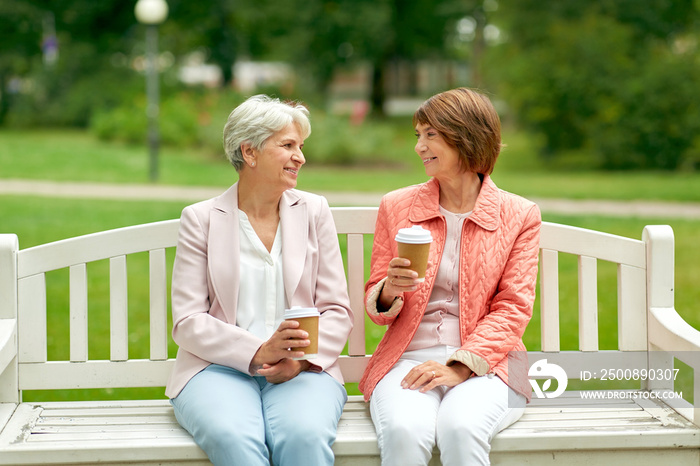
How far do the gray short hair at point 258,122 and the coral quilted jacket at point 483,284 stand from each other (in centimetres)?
53

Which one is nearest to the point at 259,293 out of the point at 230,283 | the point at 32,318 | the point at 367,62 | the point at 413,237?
the point at 230,283

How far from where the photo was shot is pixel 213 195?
1392 centimetres

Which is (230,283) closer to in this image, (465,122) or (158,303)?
(158,303)

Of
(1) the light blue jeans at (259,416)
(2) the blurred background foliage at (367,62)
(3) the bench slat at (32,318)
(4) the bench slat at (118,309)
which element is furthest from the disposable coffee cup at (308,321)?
(2) the blurred background foliage at (367,62)

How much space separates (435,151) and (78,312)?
1.53 m

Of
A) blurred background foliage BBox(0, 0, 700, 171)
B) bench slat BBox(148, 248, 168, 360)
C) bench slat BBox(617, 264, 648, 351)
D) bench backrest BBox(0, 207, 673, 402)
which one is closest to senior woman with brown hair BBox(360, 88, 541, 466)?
bench backrest BBox(0, 207, 673, 402)

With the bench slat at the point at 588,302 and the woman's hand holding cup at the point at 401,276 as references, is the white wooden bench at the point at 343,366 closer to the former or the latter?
the bench slat at the point at 588,302

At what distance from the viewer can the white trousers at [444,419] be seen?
2809 mm

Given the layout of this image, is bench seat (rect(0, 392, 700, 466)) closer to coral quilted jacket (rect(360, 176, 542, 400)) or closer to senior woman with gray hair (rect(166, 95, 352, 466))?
senior woman with gray hair (rect(166, 95, 352, 466))

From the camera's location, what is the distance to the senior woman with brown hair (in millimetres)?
3045

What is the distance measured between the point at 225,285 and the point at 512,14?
934 inches

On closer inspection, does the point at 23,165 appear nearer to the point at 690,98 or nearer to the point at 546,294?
the point at 690,98

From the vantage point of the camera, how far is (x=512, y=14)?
83.1ft

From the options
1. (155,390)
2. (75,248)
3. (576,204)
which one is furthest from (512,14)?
(75,248)
